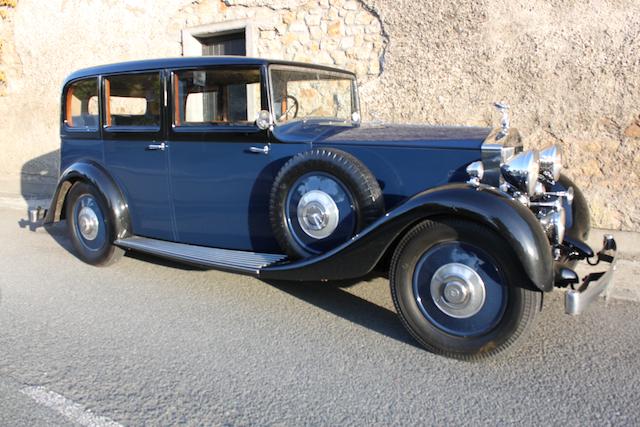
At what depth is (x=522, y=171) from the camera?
2.85 m

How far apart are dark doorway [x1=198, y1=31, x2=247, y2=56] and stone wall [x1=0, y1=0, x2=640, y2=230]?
0.35m

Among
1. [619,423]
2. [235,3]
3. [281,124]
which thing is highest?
[235,3]

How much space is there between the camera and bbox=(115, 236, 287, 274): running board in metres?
3.40

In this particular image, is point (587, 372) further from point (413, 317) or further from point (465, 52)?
point (465, 52)

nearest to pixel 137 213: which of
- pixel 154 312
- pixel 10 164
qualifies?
pixel 154 312

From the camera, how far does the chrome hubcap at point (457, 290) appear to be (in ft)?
8.83

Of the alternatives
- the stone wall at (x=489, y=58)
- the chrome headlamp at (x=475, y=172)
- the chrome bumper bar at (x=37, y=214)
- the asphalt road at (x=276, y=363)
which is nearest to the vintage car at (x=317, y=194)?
the chrome headlamp at (x=475, y=172)

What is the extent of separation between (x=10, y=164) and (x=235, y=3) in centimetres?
616

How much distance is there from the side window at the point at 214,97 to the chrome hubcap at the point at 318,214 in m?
0.81

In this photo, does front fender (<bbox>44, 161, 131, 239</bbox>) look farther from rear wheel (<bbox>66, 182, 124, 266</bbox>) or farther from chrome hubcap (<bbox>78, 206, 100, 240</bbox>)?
chrome hubcap (<bbox>78, 206, 100, 240</bbox>)

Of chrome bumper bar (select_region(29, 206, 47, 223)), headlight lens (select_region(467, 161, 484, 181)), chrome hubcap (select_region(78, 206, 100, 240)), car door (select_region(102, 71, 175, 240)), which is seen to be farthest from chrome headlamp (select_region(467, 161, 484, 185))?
chrome bumper bar (select_region(29, 206, 47, 223))

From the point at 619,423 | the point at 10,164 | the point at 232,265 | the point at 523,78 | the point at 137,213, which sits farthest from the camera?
the point at 10,164

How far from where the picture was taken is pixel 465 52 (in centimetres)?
604

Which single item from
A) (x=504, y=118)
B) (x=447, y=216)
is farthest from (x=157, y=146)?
(x=504, y=118)
